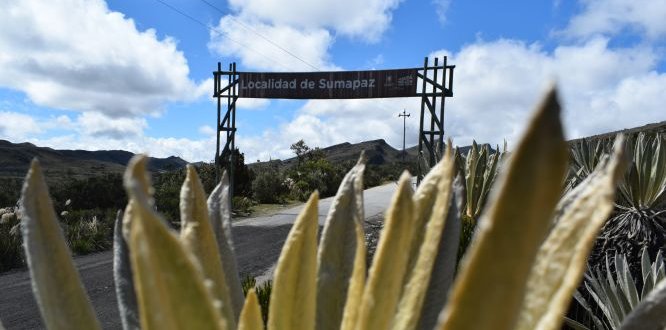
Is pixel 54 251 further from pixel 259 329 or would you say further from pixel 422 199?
pixel 422 199

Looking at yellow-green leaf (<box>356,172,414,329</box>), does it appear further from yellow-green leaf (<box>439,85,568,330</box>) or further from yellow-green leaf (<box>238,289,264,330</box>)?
yellow-green leaf (<box>439,85,568,330</box>)

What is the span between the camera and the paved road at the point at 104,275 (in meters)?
6.02

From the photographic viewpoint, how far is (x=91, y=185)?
54.6ft

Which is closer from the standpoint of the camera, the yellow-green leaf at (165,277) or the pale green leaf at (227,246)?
the yellow-green leaf at (165,277)

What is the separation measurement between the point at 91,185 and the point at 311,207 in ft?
58.1

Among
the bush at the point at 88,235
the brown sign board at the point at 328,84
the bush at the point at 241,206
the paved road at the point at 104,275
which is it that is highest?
the brown sign board at the point at 328,84

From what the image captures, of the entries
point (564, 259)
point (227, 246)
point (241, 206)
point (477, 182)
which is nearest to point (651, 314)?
point (564, 259)

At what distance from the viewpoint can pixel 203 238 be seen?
67cm

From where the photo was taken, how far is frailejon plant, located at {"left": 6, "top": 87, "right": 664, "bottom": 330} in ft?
0.93

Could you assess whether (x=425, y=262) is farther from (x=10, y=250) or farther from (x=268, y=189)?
(x=268, y=189)

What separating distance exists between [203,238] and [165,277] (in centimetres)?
31

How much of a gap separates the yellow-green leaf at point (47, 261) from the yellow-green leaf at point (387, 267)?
32 cm

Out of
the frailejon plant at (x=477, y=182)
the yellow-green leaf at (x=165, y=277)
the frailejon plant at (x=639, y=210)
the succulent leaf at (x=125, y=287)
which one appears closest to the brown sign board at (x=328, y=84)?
the frailejon plant at (x=477, y=182)

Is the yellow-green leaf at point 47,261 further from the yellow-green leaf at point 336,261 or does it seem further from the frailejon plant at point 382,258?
the yellow-green leaf at point 336,261
